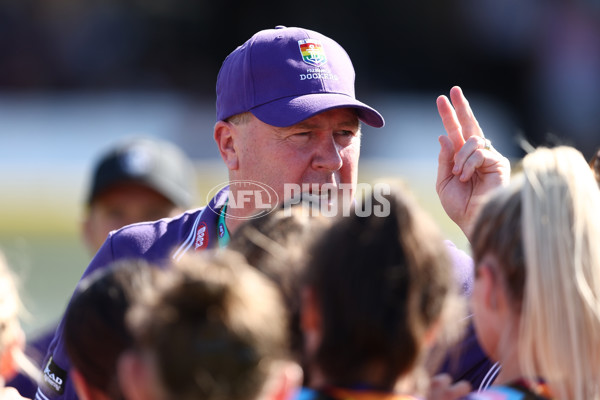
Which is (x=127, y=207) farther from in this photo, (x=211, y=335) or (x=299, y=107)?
(x=211, y=335)

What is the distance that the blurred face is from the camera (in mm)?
3982

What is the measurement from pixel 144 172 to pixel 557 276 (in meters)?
2.69

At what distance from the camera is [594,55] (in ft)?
35.0

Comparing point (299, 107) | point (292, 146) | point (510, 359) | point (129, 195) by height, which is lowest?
point (510, 359)

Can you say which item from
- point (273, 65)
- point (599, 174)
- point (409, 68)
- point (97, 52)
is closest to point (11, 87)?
point (97, 52)

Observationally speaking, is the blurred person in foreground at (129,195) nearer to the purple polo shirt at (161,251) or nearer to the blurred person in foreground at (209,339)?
the purple polo shirt at (161,251)

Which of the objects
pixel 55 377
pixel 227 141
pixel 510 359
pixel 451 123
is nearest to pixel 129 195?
pixel 227 141

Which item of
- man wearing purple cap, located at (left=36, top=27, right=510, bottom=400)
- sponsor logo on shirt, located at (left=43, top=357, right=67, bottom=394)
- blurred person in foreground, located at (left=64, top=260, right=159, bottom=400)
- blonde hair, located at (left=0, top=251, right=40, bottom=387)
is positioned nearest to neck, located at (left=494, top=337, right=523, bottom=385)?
blurred person in foreground, located at (left=64, top=260, right=159, bottom=400)

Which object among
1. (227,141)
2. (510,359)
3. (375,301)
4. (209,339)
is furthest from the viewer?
(227,141)

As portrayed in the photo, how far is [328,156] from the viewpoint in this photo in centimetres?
256

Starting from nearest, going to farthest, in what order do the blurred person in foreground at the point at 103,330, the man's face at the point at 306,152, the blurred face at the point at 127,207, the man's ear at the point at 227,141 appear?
the blurred person in foreground at the point at 103,330 < the man's face at the point at 306,152 < the man's ear at the point at 227,141 < the blurred face at the point at 127,207

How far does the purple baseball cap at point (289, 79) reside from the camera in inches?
102

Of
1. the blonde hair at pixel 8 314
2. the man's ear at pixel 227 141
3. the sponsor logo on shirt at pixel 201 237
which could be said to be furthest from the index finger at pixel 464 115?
the blonde hair at pixel 8 314

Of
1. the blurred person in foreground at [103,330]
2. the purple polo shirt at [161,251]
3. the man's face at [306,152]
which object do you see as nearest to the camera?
the blurred person in foreground at [103,330]
